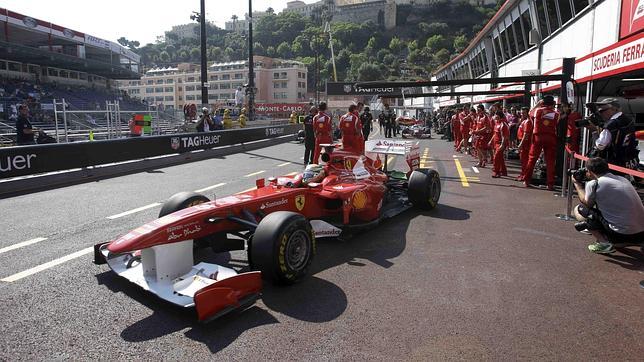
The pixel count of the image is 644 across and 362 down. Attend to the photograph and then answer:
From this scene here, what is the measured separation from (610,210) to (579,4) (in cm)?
1339

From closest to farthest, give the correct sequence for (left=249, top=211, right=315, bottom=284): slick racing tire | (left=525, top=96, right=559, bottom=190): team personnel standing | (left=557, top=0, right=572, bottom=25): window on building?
(left=249, top=211, right=315, bottom=284): slick racing tire, (left=525, top=96, right=559, bottom=190): team personnel standing, (left=557, top=0, right=572, bottom=25): window on building

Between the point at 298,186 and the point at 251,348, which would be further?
the point at 298,186

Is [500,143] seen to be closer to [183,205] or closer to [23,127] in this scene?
[183,205]

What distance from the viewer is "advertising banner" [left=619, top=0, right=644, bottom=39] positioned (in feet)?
33.1

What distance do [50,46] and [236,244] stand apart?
47707 mm

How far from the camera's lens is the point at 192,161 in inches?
610

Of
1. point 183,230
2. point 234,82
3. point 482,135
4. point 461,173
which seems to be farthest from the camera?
point 234,82

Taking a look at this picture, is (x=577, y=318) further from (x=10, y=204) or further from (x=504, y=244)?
(x=10, y=204)

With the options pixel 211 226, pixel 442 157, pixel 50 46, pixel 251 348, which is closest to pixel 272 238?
pixel 211 226

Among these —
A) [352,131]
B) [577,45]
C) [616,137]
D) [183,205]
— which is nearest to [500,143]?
[352,131]

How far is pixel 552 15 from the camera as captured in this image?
19.1 m

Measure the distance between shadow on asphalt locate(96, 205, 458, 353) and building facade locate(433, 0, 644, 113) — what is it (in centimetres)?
614

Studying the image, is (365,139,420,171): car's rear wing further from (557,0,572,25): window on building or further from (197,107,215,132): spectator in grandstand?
(557,0,572,25): window on building

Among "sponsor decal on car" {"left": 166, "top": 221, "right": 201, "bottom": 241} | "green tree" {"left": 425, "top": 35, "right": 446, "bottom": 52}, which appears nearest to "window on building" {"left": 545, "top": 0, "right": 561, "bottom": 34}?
"sponsor decal on car" {"left": 166, "top": 221, "right": 201, "bottom": 241}
